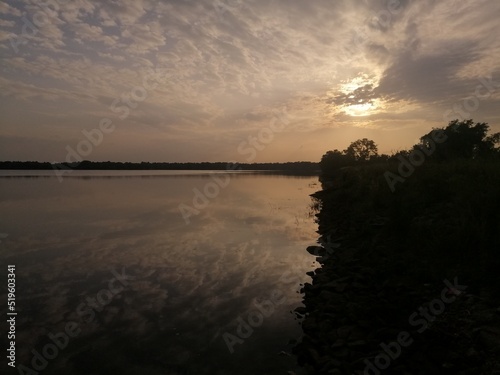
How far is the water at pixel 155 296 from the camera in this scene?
23.9 feet

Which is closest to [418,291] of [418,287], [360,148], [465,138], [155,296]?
[418,287]

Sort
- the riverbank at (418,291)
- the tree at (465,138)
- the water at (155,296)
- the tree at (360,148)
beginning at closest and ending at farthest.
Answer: the riverbank at (418,291)
the water at (155,296)
the tree at (465,138)
the tree at (360,148)

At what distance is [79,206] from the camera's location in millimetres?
31703

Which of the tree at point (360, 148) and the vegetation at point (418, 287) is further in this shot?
the tree at point (360, 148)

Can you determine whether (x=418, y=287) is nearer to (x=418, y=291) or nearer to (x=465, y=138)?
(x=418, y=291)

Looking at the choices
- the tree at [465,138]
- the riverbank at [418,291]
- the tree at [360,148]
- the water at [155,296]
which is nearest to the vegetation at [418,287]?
the riverbank at [418,291]

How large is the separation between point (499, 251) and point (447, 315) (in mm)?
3016

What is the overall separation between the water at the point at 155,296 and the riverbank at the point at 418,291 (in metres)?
1.08

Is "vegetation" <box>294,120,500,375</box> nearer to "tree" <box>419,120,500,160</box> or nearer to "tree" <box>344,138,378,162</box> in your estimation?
"tree" <box>419,120,500,160</box>

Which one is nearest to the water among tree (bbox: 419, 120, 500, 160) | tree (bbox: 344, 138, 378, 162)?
tree (bbox: 419, 120, 500, 160)

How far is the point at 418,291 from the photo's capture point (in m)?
8.67

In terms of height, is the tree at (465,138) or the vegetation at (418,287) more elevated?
the tree at (465,138)

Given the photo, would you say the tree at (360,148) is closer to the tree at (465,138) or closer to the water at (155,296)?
the tree at (465,138)

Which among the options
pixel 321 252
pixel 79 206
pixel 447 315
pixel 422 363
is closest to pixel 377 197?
pixel 321 252
